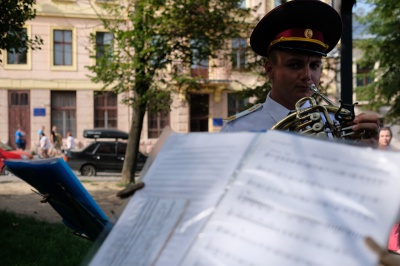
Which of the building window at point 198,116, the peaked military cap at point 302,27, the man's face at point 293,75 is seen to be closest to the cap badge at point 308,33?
the peaked military cap at point 302,27

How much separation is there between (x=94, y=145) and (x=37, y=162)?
1698 cm

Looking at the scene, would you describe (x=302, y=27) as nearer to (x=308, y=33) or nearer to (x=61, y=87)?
(x=308, y=33)

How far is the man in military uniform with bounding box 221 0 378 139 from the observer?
217cm

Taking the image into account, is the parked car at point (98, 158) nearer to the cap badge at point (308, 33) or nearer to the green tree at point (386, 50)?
the green tree at point (386, 50)

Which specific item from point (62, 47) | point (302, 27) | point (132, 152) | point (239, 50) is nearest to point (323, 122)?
point (302, 27)

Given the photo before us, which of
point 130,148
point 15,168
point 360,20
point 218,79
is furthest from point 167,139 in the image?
point 218,79

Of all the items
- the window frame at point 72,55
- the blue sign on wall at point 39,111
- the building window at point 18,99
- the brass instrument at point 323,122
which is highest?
the window frame at point 72,55

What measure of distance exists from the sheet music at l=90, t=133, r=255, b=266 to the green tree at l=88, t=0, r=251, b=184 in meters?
10.7

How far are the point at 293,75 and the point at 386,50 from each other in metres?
12.3

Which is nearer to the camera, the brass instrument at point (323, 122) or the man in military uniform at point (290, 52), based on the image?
the brass instrument at point (323, 122)

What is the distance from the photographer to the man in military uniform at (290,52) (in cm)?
217

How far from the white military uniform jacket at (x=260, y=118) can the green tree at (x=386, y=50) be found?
10.4 m

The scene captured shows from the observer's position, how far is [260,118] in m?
2.32

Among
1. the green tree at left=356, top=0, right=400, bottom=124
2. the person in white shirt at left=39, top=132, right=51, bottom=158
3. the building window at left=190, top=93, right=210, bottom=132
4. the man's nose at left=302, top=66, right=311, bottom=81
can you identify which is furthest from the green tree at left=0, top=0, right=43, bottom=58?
the building window at left=190, top=93, right=210, bottom=132
